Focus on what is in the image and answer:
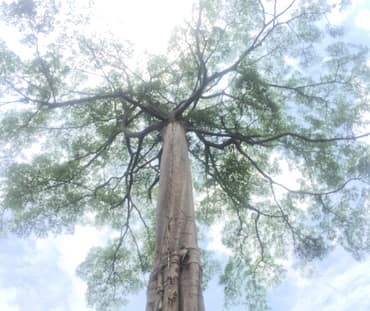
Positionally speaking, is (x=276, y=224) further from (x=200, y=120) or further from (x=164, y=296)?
(x=164, y=296)

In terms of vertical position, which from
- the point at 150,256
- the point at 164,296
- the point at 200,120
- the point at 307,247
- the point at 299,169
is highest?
the point at 200,120

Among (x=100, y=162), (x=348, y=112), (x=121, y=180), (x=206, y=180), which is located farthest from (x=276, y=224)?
(x=100, y=162)

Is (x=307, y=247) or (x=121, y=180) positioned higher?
(x=121, y=180)

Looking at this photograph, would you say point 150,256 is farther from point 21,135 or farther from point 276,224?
point 21,135

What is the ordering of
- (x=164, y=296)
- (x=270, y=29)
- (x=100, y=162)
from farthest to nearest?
(x=100, y=162) → (x=270, y=29) → (x=164, y=296)

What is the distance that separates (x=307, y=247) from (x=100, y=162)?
5.88 metres

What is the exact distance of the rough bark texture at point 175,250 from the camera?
3775 millimetres

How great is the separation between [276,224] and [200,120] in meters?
3.57

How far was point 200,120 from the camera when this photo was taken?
9.74m

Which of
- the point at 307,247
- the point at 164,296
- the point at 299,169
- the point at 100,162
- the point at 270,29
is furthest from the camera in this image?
the point at 100,162

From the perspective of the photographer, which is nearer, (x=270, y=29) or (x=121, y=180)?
(x=270, y=29)

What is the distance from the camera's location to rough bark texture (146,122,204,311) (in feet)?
12.4

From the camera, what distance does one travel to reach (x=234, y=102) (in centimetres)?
975

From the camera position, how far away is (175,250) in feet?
13.8
